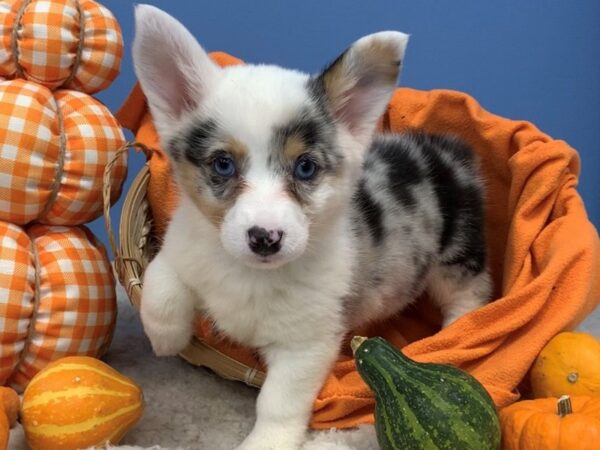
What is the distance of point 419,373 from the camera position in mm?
1584

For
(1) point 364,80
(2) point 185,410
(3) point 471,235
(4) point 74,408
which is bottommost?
(2) point 185,410

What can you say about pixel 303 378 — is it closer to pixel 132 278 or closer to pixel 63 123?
pixel 132 278

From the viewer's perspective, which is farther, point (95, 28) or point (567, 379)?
point (95, 28)

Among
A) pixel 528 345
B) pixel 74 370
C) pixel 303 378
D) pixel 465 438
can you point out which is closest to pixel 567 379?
pixel 528 345

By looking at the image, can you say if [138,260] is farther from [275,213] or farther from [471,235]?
[471,235]

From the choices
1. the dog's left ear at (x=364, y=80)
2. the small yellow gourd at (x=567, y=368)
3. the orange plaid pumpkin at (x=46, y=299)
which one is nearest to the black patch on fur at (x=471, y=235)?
the small yellow gourd at (x=567, y=368)

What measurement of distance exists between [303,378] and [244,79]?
0.72 metres

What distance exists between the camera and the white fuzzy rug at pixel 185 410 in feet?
5.82

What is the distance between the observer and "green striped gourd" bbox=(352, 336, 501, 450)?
1.49 metres

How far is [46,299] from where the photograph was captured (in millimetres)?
1932

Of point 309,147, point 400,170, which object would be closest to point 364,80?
point 309,147

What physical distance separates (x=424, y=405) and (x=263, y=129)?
662mm

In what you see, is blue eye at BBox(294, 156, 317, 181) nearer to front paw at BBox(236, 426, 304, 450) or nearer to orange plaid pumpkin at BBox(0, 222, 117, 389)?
front paw at BBox(236, 426, 304, 450)

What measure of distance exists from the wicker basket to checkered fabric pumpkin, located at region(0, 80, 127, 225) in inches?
2.8
